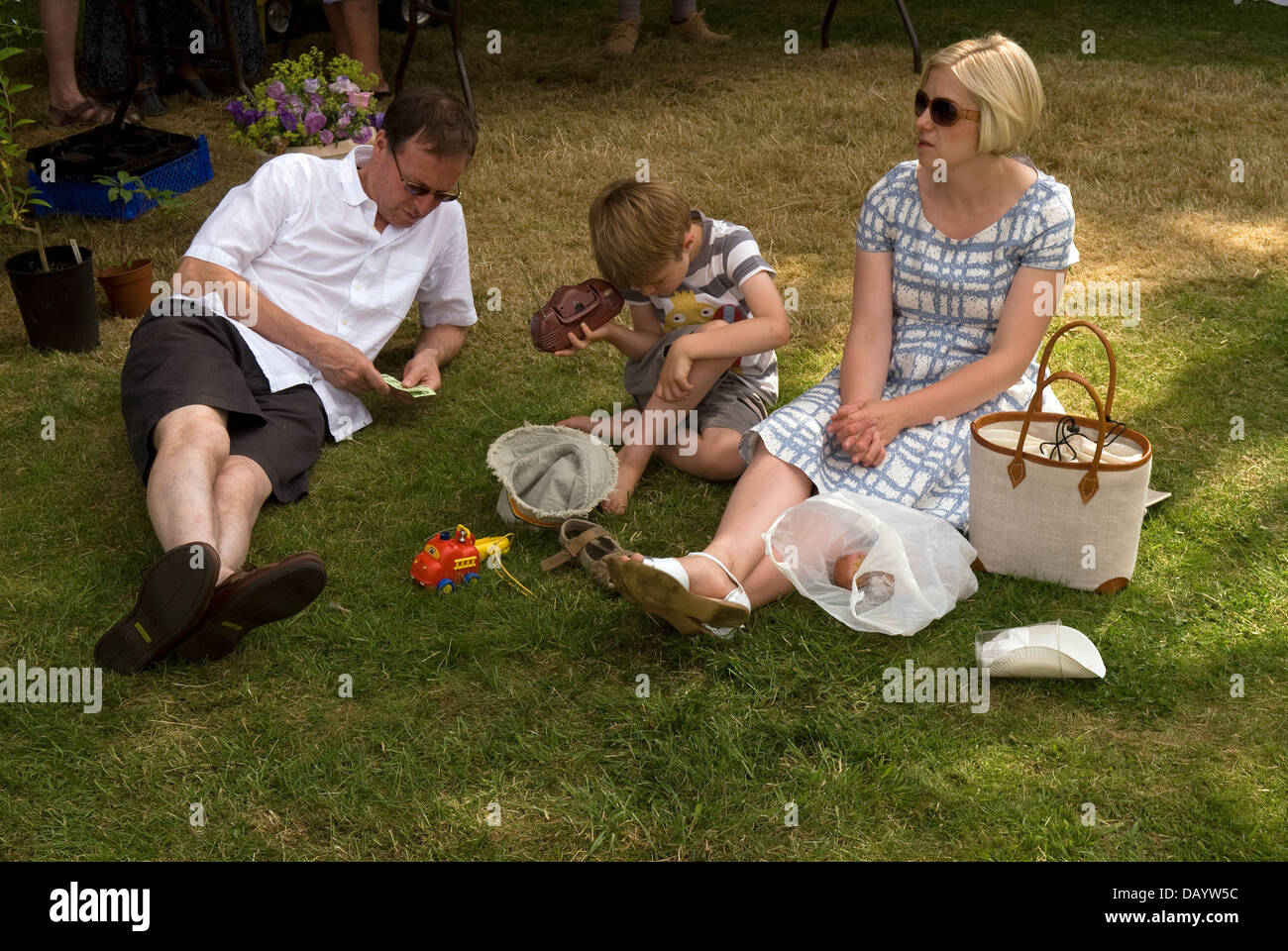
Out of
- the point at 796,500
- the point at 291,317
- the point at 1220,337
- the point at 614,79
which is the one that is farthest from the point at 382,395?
the point at 614,79

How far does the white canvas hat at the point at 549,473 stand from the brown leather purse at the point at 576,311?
25cm

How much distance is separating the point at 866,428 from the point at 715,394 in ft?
1.89

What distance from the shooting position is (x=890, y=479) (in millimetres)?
2764

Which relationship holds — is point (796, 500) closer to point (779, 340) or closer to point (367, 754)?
point (779, 340)

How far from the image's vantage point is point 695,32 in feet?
25.2

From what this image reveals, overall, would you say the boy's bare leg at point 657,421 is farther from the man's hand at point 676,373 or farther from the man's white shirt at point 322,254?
the man's white shirt at point 322,254

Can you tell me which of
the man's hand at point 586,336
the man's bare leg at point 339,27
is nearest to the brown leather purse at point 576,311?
the man's hand at point 586,336

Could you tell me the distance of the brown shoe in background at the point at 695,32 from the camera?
7.64 meters

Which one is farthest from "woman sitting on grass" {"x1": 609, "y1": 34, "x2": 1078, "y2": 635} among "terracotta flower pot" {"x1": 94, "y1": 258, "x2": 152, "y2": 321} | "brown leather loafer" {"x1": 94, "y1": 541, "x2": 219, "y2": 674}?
"terracotta flower pot" {"x1": 94, "y1": 258, "x2": 152, "y2": 321}

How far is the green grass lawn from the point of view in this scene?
204cm

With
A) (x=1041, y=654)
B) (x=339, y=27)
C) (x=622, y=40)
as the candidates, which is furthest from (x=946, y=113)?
(x=622, y=40)

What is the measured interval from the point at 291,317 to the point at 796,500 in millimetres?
1491

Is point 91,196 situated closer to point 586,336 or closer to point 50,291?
point 50,291

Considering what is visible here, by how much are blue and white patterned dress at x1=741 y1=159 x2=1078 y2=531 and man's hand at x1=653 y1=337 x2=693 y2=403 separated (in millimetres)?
202
